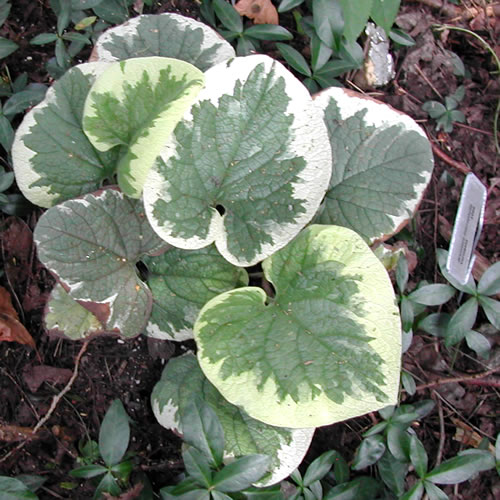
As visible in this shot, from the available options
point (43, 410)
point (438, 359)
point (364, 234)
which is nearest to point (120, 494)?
point (43, 410)

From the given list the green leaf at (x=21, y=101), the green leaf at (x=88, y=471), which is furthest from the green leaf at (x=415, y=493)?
the green leaf at (x=21, y=101)

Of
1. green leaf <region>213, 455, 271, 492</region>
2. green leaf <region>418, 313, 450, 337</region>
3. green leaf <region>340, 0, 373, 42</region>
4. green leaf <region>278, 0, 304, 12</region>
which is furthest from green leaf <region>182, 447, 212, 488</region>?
green leaf <region>278, 0, 304, 12</region>

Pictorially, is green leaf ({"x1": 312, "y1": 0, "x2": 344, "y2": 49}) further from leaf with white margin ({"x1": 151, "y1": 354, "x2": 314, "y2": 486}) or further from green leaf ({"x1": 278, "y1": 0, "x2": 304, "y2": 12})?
leaf with white margin ({"x1": 151, "y1": 354, "x2": 314, "y2": 486})

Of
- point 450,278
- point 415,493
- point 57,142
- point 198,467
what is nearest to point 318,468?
point 415,493

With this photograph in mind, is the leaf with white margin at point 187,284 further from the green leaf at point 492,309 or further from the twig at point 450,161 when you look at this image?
the twig at point 450,161

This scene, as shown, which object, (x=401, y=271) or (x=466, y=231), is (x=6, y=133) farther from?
(x=466, y=231)
